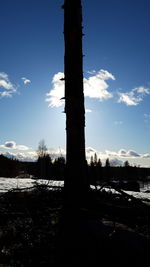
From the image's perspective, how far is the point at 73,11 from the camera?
7270 millimetres

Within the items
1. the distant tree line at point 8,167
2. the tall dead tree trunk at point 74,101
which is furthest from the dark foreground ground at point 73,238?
the distant tree line at point 8,167

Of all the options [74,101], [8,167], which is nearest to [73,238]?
[74,101]

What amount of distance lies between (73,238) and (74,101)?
384 cm

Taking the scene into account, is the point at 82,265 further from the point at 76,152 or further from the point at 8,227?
the point at 76,152

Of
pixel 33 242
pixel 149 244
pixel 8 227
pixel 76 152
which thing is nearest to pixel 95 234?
pixel 149 244

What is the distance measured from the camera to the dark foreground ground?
287 cm

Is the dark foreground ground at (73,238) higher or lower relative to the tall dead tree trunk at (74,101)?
lower

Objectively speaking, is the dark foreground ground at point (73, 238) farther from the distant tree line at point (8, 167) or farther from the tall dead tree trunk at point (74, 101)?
the distant tree line at point (8, 167)

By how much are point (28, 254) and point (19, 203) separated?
10.2ft

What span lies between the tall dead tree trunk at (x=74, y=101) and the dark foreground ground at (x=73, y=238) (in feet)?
2.81

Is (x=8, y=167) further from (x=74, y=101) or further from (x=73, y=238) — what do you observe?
(x=73, y=238)

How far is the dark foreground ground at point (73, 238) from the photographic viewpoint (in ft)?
9.42

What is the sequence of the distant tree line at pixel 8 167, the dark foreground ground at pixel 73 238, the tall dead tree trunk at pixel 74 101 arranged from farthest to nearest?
the distant tree line at pixel 8 167 < the tall dead tree trunk at pixel 74 101 < the dark foreground ground at pixel 73 238

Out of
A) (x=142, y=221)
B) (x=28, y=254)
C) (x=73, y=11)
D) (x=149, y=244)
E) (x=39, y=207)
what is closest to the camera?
(x=149, y=244)
